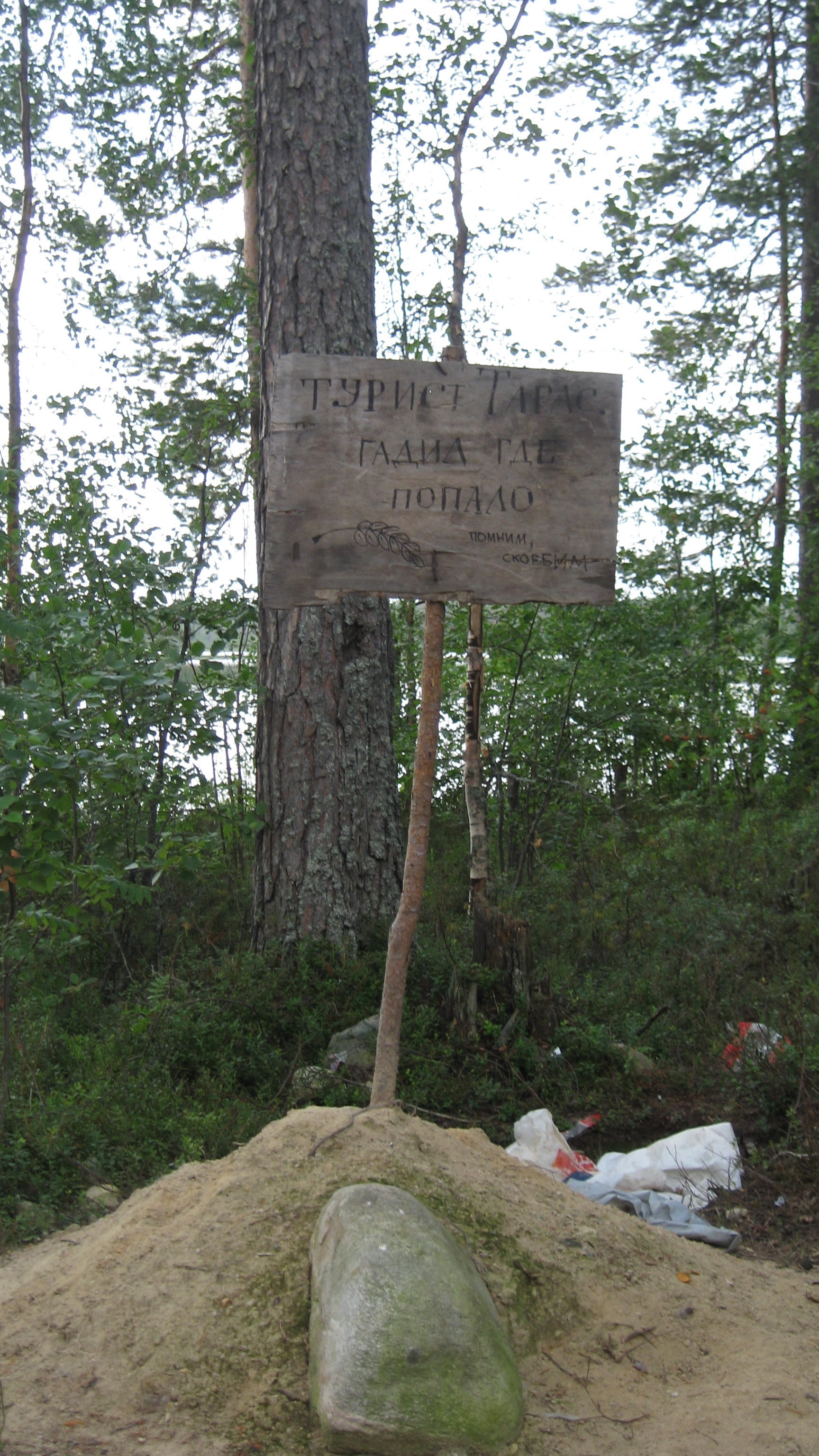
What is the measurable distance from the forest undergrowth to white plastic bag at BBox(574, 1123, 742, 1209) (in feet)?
0.33

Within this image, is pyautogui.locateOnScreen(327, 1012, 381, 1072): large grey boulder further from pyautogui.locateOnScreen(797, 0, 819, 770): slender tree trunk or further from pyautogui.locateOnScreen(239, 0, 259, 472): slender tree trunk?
pyautogui.locateOnScreen(797, 0, 819, 770): slender tree trunk

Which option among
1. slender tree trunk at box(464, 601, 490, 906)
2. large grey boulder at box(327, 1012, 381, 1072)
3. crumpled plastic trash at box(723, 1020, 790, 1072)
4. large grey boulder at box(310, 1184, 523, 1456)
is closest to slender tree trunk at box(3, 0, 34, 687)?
slender tree trunk at box(464, 601, 490, 906)

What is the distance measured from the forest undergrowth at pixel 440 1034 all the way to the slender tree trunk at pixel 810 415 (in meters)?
2.69

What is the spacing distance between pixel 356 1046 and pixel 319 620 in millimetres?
2279

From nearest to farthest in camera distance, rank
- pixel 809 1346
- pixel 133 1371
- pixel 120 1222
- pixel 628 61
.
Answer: pixel 133 1371
pixel 809 1346
pixel 120 1222
pixel 628 61

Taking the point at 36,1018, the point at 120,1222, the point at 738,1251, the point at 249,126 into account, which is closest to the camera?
the point at 120,1222

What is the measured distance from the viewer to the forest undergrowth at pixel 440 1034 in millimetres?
4102

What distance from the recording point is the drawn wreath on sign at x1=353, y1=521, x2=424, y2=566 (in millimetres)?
3342

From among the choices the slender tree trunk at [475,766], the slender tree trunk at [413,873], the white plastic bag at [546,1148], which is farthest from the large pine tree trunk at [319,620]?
the slender tree trunk at [413,873]

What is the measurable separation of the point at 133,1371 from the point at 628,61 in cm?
1257

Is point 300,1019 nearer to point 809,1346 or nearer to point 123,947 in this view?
point 123,947

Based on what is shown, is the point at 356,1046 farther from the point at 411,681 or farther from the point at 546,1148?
the point at 411,681

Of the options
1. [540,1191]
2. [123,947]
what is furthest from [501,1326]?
[123,947]

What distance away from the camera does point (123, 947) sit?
6.21 metres
